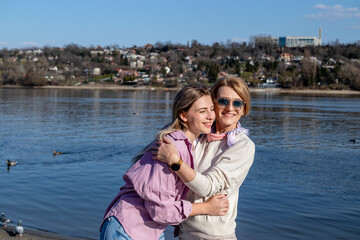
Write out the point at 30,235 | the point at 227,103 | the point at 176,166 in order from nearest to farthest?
the point at 176,166
the point at 227,103
the point at 30,235

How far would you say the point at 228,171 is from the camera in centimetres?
294

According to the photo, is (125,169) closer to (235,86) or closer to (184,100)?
(235,86)

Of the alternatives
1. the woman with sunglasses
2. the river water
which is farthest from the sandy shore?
the woman with sunglasses

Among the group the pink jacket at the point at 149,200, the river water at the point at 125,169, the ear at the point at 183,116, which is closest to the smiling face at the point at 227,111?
the ear at the point at 183,116

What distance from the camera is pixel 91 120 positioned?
3278 cm

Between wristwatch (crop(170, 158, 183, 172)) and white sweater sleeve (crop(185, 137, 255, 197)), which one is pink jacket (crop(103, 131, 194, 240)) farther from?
white sweater sleeve (crop(185, 137, 255, 197))

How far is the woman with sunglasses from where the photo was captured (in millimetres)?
2908

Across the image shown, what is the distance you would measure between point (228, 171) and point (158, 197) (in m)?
0.53

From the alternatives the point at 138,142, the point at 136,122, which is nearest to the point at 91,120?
the point at 136,122

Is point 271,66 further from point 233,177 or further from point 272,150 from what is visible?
point 233,177

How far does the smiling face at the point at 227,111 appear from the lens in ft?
10.3

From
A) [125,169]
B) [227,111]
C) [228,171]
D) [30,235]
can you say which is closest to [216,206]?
[228,171]

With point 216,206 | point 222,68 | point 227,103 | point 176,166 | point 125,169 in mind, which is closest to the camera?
point 176,166

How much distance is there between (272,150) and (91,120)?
16775 millimetres
